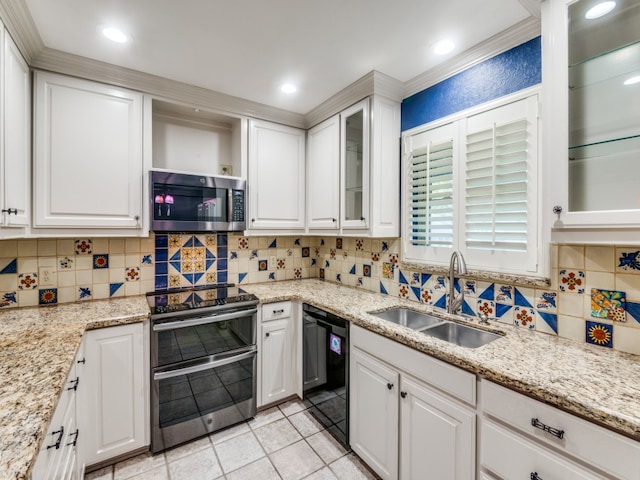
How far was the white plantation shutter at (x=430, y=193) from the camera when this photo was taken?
1901mm

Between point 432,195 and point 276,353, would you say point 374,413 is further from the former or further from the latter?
point 432,195

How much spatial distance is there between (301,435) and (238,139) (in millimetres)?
2192

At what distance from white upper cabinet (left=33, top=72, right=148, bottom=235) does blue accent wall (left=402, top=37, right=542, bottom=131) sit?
6.05 feet

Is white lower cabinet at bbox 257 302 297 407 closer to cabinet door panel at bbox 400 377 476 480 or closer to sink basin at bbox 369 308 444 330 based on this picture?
sink basin at bbox 369 308 444 330

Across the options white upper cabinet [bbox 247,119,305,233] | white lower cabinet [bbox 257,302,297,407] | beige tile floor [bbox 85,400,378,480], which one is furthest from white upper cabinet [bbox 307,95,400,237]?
beige tile floor [bbox 85,400,378,480]

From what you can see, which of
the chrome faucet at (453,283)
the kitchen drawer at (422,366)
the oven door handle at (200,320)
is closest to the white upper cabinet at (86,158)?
the oven door handle at (200,320)

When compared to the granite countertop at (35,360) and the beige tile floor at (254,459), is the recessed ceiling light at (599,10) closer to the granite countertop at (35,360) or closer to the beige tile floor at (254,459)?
the granite countertop at (35,360)

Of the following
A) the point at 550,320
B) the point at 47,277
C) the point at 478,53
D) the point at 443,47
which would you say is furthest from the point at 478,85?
the point at 47,277

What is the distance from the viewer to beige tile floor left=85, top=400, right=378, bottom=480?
1.70 m

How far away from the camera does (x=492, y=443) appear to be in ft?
3.73

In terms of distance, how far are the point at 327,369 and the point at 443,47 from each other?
204cm

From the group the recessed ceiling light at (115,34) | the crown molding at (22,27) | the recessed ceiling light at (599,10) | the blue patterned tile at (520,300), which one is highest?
the recessed ceiling light at (115,34)

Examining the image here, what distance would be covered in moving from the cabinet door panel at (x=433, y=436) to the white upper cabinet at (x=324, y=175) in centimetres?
133

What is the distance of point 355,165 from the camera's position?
227 cm
